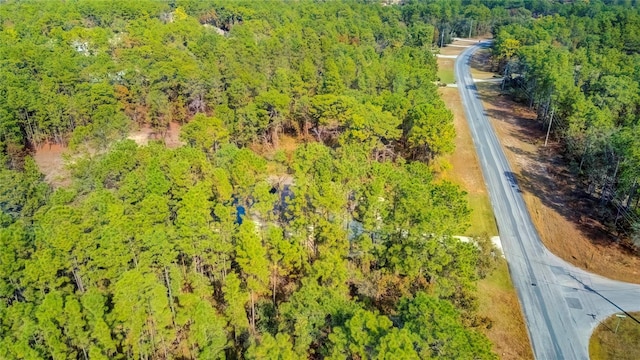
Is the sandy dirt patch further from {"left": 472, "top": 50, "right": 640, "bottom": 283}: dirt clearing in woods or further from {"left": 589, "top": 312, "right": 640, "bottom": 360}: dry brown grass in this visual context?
{"left": 589, "top": 312, "right": 640, "bottom": 360}: dry brown grass

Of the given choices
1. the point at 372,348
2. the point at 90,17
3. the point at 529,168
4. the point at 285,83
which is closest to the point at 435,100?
the point at 529,168

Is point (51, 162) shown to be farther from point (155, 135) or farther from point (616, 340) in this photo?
point (616, 340)

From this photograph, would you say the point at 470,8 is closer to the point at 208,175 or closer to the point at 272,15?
the point at 272,15

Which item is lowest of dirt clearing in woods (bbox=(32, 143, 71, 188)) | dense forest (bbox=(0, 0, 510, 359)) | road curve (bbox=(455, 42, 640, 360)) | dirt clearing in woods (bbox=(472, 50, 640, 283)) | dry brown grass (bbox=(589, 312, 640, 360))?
dry brown grass (bbox=(589, 312, 640, 360))

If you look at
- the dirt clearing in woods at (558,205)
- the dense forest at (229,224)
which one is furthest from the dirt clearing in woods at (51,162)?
the dirt clearing in woods at (558,205)

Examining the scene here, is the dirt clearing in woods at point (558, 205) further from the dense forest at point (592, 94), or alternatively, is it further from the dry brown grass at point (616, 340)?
the dry brown grass at point (616, 340)

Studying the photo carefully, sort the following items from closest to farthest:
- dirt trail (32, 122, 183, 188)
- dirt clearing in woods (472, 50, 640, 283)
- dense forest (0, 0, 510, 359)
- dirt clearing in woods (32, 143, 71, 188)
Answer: dense forest (0, 0, 510, 359) → dirt clearing in woods (472, 50, 640, 283) → dirt clearing in woods (32, 143, 71, 188) → dirt trail (32, 122, 183, 188)

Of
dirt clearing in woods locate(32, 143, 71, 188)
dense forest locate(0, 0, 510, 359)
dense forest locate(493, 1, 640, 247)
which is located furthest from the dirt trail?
dense forest locate(493, 1, 640, 247)
